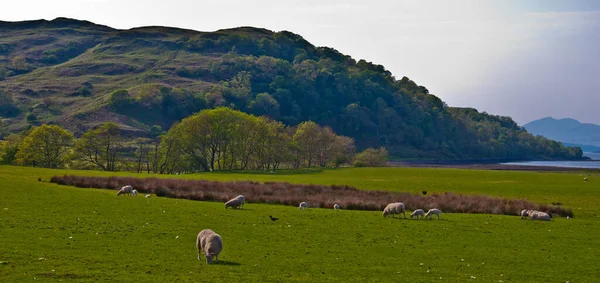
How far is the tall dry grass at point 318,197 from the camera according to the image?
2122 inches

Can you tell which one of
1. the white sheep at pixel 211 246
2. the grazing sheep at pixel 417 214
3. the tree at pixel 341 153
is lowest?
the grazing sheep at pixel 417 214

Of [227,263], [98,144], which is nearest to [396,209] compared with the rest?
[227,263]

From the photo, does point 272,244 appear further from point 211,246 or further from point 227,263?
point 211,246

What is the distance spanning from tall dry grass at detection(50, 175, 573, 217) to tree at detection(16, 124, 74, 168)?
48850 millimetres

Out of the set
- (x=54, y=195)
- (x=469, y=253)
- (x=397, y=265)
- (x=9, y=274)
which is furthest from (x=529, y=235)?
(x=54, y=195)

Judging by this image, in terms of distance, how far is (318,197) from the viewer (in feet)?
198

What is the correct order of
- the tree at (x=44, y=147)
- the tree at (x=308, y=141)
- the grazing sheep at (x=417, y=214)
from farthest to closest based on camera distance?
the tree at (x=308, y=141)
the tree at (x=44, y=147)
the grazing sheep at (x=417, y=214)

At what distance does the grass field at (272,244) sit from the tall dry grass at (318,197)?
6.69m

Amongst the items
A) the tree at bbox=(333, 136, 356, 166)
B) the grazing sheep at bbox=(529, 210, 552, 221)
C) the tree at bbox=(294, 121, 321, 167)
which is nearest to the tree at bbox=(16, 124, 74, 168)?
the tree at bbox=(294, 121, 321, 167)

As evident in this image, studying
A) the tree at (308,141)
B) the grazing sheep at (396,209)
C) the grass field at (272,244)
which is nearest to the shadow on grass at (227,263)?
the grass field at (272,244)

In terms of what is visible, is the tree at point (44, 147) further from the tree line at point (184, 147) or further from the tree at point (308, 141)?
the tree at point (308, 141)

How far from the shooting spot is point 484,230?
125ft

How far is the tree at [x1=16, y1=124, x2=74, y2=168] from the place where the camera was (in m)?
112

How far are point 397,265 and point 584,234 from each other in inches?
724
